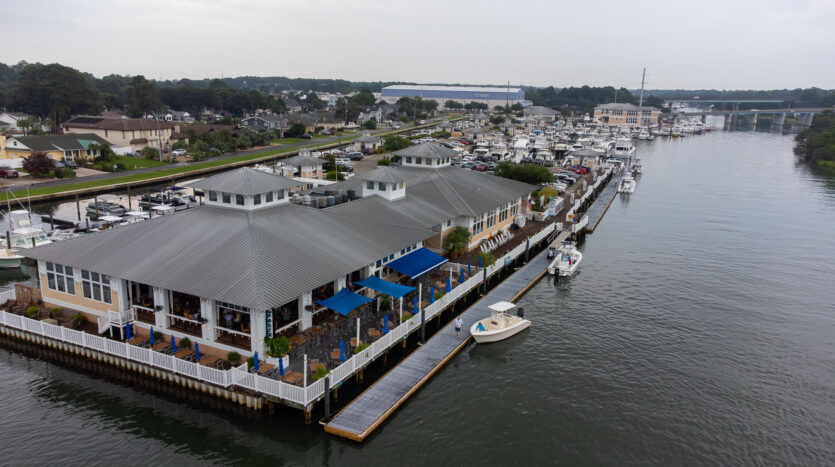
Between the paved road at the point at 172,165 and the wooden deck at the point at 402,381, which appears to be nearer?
the wooden deck at the point at 402,381

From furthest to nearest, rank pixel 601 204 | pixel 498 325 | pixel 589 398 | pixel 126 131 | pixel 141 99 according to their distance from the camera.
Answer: pixel 141 99 → pixel 126 131 → pixel 601 204 → pixel 498 325 → pixel 589 398

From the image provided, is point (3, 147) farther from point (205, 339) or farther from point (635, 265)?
point (635, 265)

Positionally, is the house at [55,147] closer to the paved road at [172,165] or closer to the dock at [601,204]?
the paved road at [172,165]

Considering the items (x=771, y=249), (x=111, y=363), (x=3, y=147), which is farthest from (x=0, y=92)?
(x=771, y=249)

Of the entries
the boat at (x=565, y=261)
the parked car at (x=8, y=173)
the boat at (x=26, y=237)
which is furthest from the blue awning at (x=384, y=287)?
the parked car at (x=8, y=173)

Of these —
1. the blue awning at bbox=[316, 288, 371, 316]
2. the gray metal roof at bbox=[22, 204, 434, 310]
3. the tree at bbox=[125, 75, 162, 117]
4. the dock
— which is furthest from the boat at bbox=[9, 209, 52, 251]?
the tree at bbox=[125, 75, 162, 117]

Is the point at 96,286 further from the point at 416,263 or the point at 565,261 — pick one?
the point at 565,261

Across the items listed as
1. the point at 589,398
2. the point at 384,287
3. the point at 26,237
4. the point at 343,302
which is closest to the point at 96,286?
the point at 343,302
